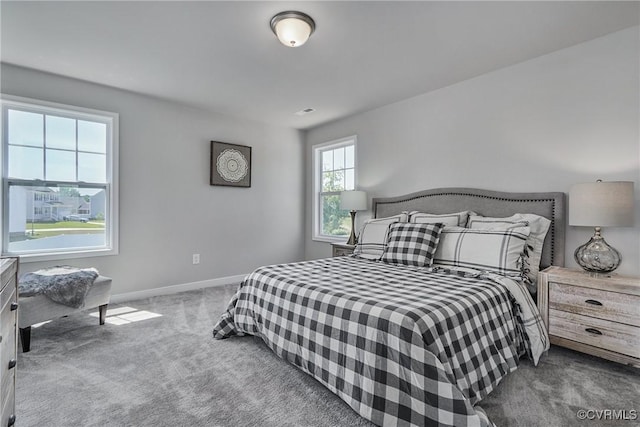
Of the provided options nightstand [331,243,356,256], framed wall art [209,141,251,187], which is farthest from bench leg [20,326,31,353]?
nightstand [331,243,356,256]

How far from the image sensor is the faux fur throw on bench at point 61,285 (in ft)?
7.91

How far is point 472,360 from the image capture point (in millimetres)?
1598

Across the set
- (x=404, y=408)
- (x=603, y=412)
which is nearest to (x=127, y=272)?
(x=404, y=408)

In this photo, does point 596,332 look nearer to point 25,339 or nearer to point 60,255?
point 25,339

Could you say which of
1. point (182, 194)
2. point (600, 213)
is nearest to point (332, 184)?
point (182, 194)

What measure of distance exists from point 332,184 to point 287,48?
252 centimetres

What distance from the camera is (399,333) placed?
4.72 ft

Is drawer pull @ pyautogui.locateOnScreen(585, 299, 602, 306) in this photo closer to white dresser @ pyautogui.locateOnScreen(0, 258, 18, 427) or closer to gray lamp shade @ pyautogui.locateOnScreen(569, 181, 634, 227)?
gray lamp shade @ pyautogui.locateOnScreen(569, 181, 634, 227)

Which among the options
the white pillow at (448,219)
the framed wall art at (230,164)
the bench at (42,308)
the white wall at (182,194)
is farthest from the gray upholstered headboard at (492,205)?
the bench at (42,308)

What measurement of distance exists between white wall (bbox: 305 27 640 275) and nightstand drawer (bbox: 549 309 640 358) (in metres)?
0.60

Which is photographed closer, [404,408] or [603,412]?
[404,408]

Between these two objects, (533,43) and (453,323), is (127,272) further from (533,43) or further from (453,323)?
(533,43)

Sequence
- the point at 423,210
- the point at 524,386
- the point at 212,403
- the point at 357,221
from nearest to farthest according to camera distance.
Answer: the point at 212,403
the point at 524,386
the point at 423,210
the point at 357,221

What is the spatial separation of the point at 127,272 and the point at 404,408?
3377mm
